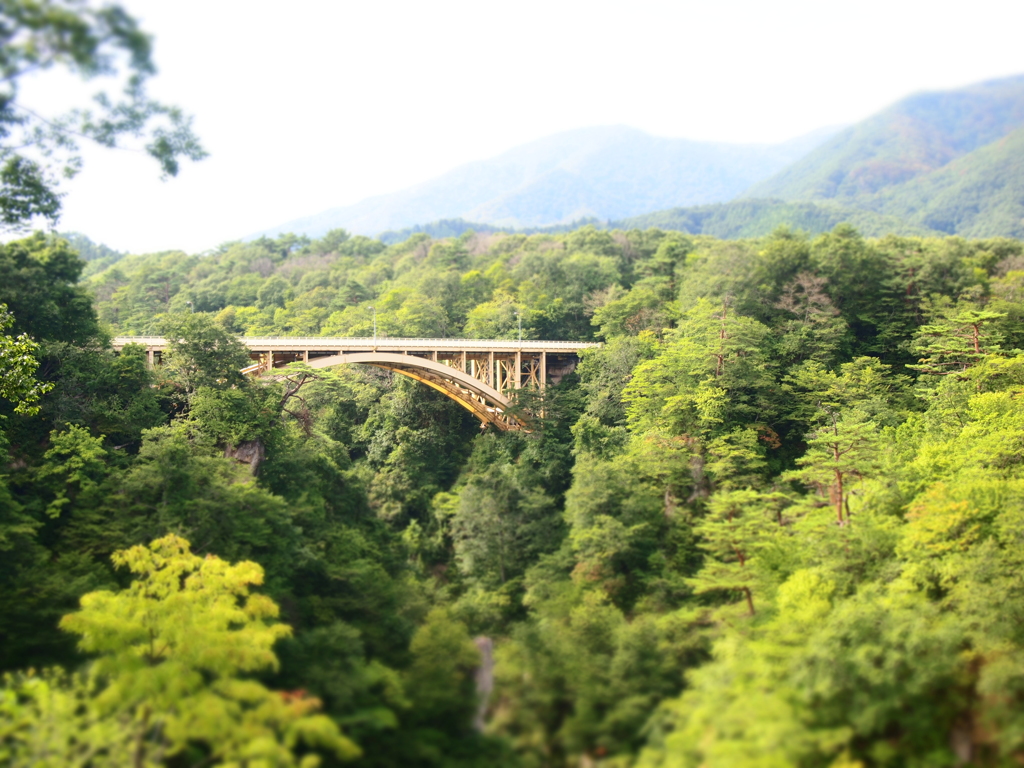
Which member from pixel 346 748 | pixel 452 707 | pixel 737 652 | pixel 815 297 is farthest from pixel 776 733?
pixel 815 297

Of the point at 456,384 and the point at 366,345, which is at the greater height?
the point at 366,345

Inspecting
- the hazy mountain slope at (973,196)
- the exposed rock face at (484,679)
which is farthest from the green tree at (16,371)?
the hazy mountain slope at (973,196)

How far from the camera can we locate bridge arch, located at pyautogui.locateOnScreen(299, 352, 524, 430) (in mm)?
28475

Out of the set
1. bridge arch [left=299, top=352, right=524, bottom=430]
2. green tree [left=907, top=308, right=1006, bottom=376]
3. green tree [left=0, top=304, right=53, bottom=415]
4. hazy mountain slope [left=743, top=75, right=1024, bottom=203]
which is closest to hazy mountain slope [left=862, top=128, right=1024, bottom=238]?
hazy mountain slope [left=743, top=75, right=1024, bottom=203]

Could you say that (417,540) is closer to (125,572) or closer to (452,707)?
(125,572)

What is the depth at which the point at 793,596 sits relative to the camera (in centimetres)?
1389

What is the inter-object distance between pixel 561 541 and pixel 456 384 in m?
11.7

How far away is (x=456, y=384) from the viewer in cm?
3022

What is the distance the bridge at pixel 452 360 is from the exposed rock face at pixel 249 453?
5.54m

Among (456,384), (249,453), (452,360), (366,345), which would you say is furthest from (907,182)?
(249,453)

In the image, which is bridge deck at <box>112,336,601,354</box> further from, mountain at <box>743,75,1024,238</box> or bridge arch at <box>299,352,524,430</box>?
mountain at <box>743,75,1024,238</box>

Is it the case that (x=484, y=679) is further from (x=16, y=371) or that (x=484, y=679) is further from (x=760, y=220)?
(x=760, y=220)

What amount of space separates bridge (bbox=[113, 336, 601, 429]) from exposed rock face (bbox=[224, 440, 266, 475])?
218 inches

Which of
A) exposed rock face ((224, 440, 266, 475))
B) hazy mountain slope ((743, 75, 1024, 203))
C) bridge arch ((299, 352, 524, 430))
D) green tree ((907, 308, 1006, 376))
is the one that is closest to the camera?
exposed rock face ((224, 440, 266, 475))
